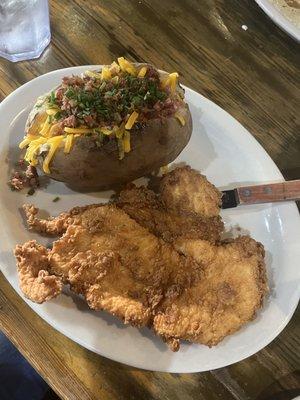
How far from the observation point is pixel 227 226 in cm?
133

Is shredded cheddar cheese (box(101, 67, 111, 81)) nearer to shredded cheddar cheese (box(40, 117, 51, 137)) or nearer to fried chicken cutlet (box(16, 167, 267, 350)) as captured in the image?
shredded cheddar cheese (box(40, 117, 51, 137))

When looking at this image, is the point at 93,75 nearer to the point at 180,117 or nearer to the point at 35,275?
the point at 180,117

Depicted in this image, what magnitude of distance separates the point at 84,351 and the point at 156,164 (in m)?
0.45

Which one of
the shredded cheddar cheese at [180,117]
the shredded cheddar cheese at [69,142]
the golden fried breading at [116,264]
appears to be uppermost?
the shredded cheddar cheese at [180,117]

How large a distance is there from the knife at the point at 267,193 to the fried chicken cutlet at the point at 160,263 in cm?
8

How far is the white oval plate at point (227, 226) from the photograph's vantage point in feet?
3.70

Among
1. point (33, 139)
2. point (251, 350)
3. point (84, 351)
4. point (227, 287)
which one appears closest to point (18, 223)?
point (33, 139)

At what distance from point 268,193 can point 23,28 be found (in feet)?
2.54

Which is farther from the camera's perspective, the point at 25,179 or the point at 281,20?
the point at 281,20

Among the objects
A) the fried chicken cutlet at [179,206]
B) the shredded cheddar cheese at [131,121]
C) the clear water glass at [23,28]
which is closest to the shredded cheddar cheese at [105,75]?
the shredded cheddar cheese at [131,121]

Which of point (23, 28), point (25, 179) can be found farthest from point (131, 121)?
point (23, 28)

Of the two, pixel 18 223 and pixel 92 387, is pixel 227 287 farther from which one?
pixel 18 223

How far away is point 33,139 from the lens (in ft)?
3.82

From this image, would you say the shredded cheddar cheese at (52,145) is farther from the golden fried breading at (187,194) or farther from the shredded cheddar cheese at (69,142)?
the golden fried breading at (187,194)
